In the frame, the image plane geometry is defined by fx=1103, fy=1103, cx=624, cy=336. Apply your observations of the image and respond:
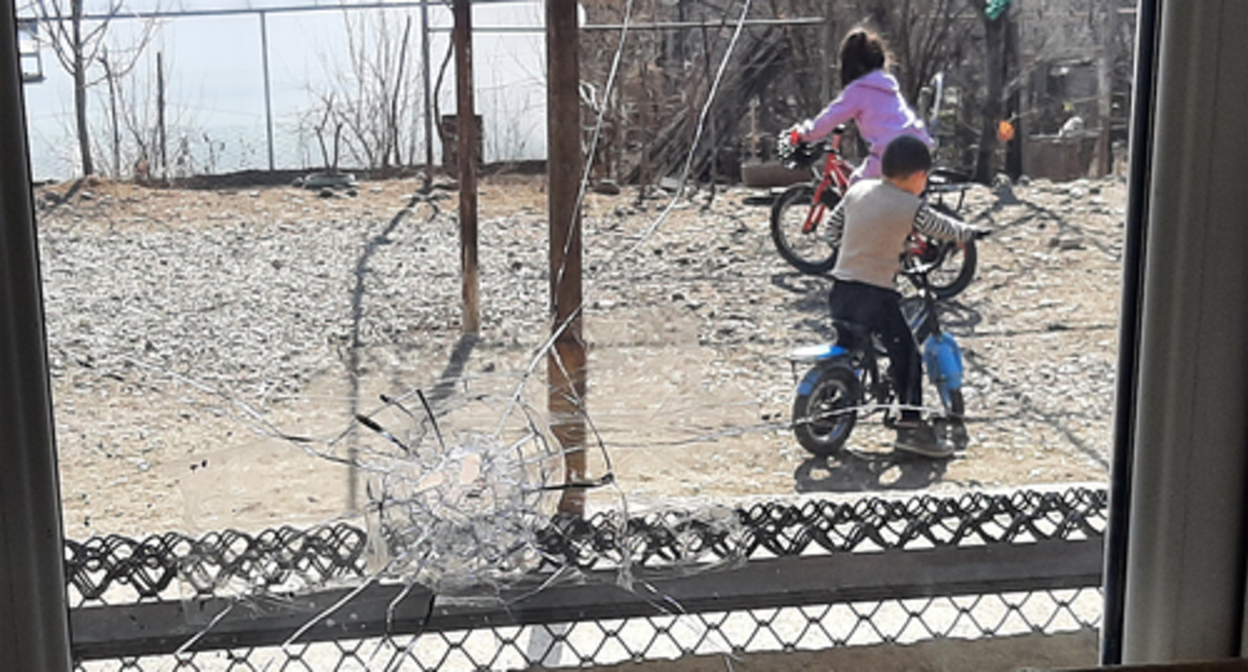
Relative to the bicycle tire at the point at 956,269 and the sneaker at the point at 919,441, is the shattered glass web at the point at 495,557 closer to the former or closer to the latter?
the sneaker at the point at 919,441

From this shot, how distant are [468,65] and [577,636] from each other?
1.59 ft

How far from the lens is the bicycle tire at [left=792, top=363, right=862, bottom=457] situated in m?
0.95

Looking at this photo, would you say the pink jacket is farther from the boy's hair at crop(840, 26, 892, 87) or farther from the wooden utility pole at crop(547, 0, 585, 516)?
the wooden utility pole at crop(547, 0, 585, 516)

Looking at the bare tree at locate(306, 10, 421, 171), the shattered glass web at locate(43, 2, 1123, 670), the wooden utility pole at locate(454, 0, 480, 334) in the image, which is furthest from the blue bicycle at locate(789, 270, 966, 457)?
the bare tree at locate(306, 10, 421, 171)

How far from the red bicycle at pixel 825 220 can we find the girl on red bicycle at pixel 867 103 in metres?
0.01

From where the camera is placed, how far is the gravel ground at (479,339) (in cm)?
87

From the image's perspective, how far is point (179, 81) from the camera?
855 millimetres

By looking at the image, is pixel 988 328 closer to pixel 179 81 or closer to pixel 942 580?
pixel 942 580

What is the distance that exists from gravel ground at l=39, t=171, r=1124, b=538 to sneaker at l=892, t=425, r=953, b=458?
0.5 inches

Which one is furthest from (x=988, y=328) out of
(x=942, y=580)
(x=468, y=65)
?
(x=468, y=65)

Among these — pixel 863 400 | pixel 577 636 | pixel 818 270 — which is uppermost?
pixel 818 270

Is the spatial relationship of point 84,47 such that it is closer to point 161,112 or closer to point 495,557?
point 161,112

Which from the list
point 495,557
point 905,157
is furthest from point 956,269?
point 495,557

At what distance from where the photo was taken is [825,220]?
0.94m
